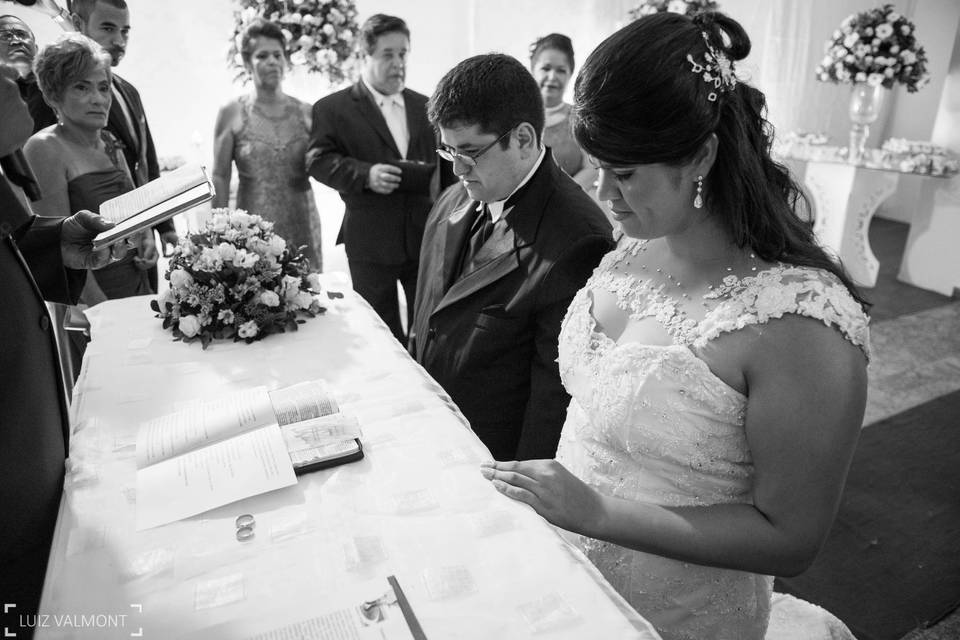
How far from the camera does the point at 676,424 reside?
1290 millimetres

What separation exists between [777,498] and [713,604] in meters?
0.36

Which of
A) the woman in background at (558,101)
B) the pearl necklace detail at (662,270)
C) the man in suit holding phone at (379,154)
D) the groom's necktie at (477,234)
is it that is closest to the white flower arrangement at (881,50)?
the woman in background at (558,101)

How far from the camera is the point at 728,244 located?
135cm

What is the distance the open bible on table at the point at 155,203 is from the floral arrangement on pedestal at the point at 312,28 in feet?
9.42

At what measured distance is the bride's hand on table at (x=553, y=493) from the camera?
1.21 meters

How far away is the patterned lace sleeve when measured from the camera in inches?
45.9

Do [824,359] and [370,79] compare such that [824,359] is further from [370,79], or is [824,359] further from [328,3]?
[328,3]

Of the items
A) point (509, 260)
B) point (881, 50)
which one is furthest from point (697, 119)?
point (881, 50)

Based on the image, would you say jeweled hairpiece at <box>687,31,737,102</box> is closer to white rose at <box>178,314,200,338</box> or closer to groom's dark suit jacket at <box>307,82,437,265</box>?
white rose at <box>178,314,200,338</box>

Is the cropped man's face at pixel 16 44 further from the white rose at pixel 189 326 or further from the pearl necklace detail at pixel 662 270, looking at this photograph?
the pearl necklace detail at pixel 662 270

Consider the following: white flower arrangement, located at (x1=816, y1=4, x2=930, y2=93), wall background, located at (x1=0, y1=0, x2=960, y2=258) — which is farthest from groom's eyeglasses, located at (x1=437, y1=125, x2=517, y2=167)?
white flower arrangement, located at (x1=816, y1=4, x2=930, y2=93)

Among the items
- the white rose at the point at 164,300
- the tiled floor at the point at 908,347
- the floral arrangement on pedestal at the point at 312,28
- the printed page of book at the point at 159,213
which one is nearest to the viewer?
the printed page of book at the point at 159,213

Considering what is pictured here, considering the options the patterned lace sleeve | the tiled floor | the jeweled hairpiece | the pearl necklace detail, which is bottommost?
the tiled floor

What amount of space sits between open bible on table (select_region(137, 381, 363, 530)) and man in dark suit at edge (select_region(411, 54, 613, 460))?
591 millimetres
